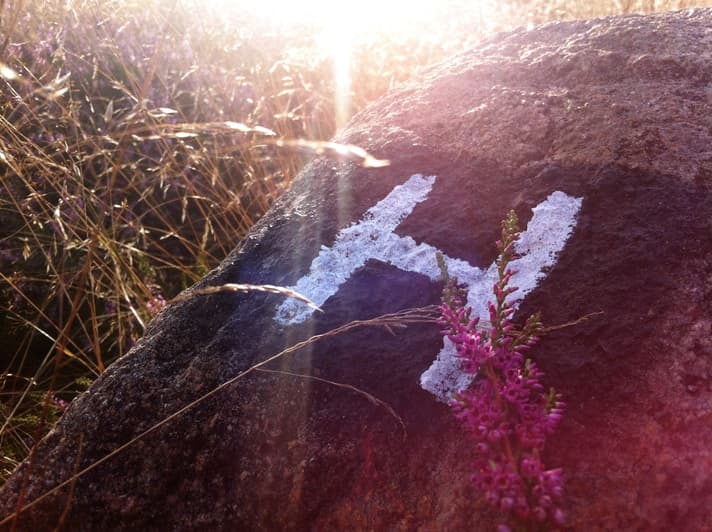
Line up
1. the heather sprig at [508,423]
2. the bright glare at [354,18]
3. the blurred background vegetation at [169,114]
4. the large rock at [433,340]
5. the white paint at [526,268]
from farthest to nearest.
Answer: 1. the bright glare at [354,18]
2. the blurred background vegetation at [169,114]
3. the white paint at [526,268]
4. the large rock at [433,340]
5. the heather sprig at [508,423]

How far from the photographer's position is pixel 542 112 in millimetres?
1870

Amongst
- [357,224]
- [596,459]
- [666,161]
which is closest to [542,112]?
[666,161]

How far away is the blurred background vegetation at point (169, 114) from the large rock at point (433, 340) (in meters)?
0.92

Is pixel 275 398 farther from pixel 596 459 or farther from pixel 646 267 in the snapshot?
pixel 646 267

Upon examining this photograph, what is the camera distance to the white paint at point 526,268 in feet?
4.68

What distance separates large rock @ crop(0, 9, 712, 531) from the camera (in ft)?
4.20

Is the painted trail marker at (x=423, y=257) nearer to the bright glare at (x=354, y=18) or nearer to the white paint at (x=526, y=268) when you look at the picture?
the white paint at (x=526, y=268)

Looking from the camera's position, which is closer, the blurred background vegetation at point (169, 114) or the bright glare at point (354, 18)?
the blurred background vegetation at point (169, 114)

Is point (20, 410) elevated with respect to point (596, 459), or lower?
lower

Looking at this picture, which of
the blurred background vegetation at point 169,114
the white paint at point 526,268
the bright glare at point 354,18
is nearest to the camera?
the white paint at point 526,268

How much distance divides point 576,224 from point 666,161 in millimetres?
270

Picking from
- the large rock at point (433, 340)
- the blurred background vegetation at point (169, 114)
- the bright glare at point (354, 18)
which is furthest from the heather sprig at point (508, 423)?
the bright glare at point (354, 18)

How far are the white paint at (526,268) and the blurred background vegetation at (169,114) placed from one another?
1.38m

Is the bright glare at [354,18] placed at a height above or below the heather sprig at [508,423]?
below
